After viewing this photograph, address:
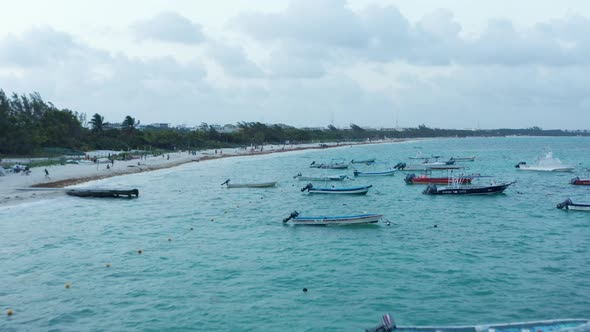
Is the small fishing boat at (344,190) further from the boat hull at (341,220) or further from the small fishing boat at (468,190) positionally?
the boat hull at (341,220)

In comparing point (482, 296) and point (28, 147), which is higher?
point (28, 147)

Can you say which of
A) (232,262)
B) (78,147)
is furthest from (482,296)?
(78,147)

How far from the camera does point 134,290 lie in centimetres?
1948

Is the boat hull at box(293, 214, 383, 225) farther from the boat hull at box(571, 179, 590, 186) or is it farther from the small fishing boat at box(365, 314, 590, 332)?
the boat hull at box(571, 179, 590, 186)

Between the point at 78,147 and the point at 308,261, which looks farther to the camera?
the point at 78,147

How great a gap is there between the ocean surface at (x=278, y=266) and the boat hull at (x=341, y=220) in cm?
46

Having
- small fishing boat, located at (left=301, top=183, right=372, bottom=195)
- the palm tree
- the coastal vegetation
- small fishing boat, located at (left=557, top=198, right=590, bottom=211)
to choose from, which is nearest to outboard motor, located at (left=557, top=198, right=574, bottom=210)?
small fishing boat, located at (left=557, top=198, right=590, bottom=211)

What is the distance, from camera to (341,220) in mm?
31328

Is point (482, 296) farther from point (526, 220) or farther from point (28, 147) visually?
point (28, 147)

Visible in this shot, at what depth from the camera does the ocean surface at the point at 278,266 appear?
16.9 metres

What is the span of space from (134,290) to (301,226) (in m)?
13.9

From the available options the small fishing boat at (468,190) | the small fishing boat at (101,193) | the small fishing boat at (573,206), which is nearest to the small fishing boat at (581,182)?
the small fishing boat at (468,190)

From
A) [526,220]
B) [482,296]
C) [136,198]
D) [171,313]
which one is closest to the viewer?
[171,313]

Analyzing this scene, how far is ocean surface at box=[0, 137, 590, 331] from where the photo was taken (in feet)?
55.6
